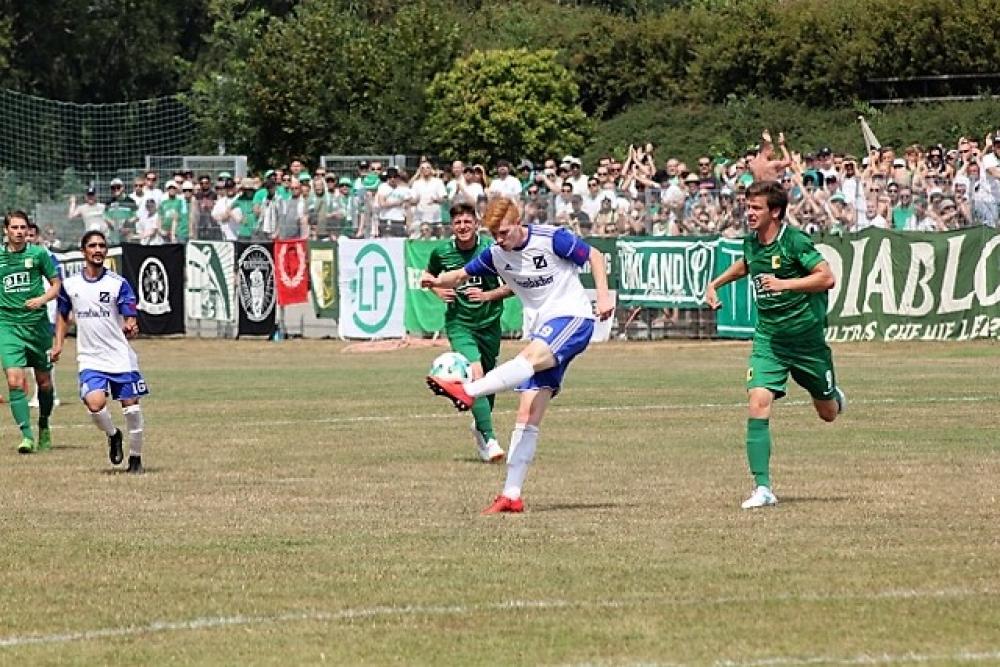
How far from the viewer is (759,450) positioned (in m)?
12.8

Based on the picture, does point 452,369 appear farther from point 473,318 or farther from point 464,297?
point 473,318

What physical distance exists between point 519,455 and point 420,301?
21172 millimetres

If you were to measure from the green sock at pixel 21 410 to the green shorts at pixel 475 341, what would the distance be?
A: 3711mm

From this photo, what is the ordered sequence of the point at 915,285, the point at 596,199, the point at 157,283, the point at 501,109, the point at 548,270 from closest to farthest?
the point at 548,270 → the point at 915,285 → the point at 596,199 → the point at 157,283 → the point at 501,109

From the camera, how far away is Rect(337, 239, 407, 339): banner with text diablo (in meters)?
33.9

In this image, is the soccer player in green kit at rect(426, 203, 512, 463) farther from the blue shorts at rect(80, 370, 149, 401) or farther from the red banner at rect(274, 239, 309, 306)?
the red banner at rect(274, 239, 309, 306)

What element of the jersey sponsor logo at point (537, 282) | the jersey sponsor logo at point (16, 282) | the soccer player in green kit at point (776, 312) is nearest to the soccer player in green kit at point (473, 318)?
the jersey sponsor logo at point (537, 282)

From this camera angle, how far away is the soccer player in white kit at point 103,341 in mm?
16062

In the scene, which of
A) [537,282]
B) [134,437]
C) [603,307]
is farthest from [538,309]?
[134,437]

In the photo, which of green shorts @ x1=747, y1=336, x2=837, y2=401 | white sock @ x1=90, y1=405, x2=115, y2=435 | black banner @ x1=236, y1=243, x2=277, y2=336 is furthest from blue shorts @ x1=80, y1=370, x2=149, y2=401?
black banner @ x1=236, y1=243, x2=277, y2=336

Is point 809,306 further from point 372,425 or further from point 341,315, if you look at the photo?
point 341,315

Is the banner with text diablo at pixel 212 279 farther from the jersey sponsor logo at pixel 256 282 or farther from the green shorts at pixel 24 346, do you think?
the green shorts at pixel 24 346

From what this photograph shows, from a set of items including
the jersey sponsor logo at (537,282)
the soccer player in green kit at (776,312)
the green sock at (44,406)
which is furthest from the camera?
the green sock at (44,406)

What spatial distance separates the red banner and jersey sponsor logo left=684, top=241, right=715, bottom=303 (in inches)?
265
